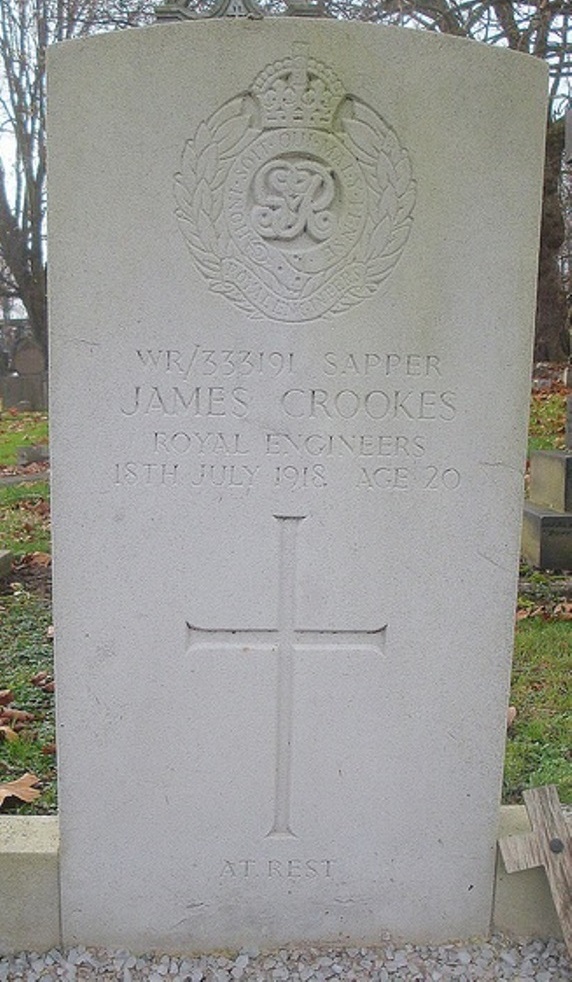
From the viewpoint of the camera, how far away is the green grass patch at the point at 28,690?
319 centimetres

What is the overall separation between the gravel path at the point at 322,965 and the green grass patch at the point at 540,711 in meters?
0.69

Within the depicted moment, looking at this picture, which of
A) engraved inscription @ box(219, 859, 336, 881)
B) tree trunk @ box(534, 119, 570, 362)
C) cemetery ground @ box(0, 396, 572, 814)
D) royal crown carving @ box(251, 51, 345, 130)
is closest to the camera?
royal crown carving @ box(251, 51, 345, 130)

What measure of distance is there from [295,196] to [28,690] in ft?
8.92

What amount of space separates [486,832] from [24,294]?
2049 cm

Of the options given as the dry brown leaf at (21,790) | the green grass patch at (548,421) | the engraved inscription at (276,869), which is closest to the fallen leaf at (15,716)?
the dry brown leaf at (21,790)

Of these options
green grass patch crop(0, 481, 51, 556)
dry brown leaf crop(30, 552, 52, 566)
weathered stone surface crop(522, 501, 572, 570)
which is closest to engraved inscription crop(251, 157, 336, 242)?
weathered stone surface crop(522, 501, 572, 570)

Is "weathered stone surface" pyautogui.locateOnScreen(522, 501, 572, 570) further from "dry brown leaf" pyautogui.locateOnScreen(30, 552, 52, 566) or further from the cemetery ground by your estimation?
"dry brown leaf" pyautogui.locateOnScreen(30, 552, 52, 566)

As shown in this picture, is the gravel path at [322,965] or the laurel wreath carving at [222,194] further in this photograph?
the gravel path at [322,965]

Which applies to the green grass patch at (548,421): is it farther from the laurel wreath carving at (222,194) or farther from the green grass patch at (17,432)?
the laurel wreath carving at (222,194)

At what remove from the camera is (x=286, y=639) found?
7.68 ft

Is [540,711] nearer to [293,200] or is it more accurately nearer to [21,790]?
[21,790]

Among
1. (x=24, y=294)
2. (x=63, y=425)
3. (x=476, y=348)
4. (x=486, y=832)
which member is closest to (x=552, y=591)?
(x=486, y=832)

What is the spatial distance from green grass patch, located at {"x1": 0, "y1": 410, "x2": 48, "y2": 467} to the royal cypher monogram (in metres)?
9.58

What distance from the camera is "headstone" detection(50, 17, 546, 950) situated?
2072mm
